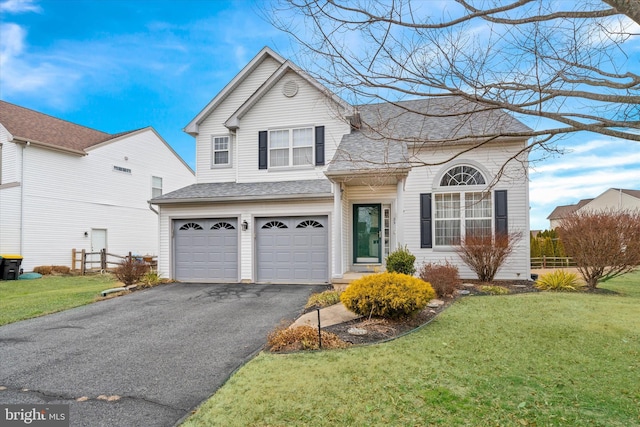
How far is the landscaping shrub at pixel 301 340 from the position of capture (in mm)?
5409

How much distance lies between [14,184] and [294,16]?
1753 centimetres

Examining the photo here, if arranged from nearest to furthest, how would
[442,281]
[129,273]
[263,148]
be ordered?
1. [442,281]
2. [129,273]
3. [263,148]

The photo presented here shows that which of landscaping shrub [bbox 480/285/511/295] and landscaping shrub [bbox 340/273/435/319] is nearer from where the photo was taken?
landscaping shrub [bbox 340/273/435/319]

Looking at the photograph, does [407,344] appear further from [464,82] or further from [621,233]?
[621,233]

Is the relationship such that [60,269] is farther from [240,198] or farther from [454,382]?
[454,382]

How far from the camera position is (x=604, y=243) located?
10.2m

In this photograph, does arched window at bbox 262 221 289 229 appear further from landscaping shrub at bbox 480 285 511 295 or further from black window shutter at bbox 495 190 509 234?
black window shutter at bbox 495 190 509 234

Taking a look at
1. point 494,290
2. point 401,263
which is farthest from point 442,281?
point 494,290

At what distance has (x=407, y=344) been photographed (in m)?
5.45

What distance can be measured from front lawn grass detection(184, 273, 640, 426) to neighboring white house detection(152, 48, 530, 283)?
6.22 metres

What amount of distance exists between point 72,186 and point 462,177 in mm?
18161

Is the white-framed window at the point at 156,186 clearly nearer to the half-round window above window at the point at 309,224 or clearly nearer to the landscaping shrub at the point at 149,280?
the landscaping shrub at the point at 149,280

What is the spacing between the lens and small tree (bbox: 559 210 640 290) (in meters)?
10.0

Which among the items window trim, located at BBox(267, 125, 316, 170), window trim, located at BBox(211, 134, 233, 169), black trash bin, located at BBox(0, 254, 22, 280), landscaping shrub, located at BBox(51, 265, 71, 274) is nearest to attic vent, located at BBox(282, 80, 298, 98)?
window trim, located at BBox(267, 125, 316, 170)
